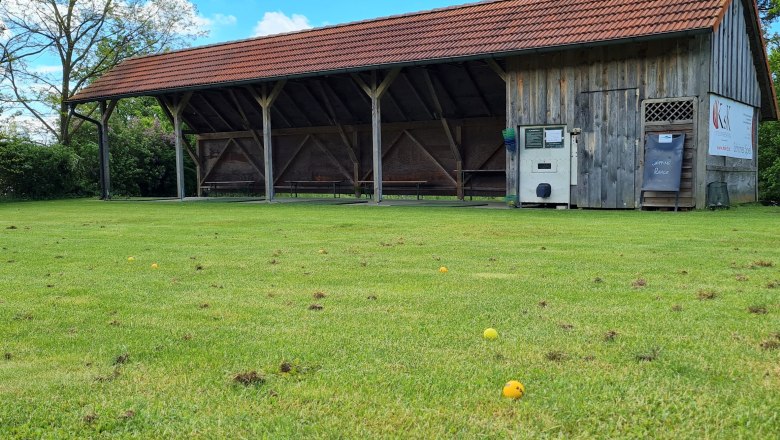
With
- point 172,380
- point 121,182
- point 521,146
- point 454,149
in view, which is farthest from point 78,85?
point 172,380

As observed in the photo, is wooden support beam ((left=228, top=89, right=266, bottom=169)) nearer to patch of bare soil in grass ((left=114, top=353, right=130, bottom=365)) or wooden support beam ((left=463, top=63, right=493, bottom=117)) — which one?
wooden support beam ((left=463, top=63, right=493, bottom=117))

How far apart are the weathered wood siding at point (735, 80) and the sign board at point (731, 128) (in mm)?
153

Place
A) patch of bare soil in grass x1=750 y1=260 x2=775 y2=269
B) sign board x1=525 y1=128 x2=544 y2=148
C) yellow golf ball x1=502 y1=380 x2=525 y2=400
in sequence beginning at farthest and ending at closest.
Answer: sign board x1=525 y1=128 x2=544 y2=148
patch of bare soil in grass x1=750 y1=260 x2=775 y2=269
yellow golf ball x1=502 y1=380 x2=525 y2=400

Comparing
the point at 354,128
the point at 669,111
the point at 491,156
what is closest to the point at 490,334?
the point at 669,111

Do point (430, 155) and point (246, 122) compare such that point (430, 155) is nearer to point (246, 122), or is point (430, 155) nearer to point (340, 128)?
point (340, 128)

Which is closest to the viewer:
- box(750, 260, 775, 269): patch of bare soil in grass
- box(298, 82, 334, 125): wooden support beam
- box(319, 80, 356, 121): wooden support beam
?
box(750, 260, 775, 269): patch of bare soil in grass

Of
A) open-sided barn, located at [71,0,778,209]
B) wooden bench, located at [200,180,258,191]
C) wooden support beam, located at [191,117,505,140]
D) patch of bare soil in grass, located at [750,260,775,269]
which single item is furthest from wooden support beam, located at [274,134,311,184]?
patch of bare soil in grass, located at [750,260,775,269]

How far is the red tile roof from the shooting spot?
44.0 ft

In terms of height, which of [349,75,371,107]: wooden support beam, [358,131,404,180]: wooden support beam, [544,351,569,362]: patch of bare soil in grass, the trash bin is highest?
[349,75,371,107]: wooden support beam

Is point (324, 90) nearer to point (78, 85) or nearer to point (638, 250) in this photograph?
point (638, 250)

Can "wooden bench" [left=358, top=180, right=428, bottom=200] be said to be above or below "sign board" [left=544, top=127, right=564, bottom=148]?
below

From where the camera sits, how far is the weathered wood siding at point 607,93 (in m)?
13.3

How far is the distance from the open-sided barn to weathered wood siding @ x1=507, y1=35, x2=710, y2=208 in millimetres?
25

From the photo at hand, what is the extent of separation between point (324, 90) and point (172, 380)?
63.5 feet
